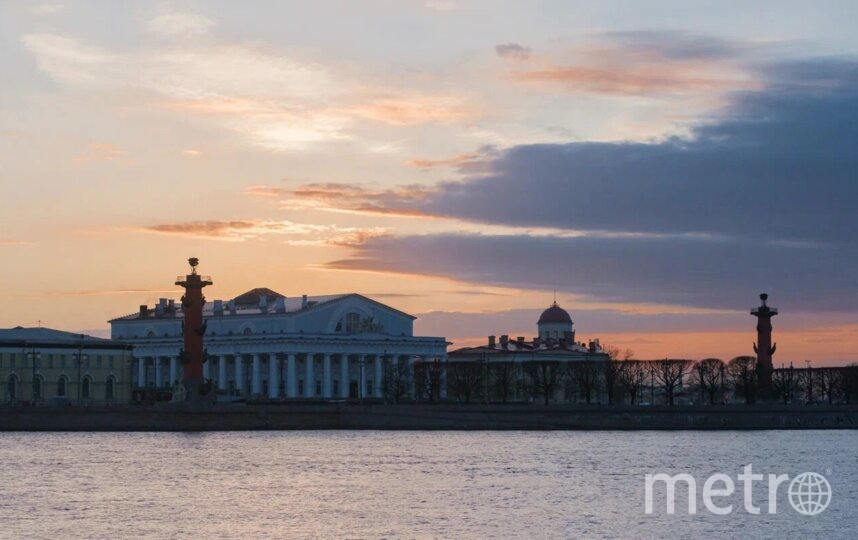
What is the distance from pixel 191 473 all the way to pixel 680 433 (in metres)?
45.4

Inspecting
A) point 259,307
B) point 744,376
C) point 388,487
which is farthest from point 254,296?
point 388,487

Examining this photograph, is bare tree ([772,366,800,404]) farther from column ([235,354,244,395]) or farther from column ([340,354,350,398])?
column ([235,354,244,395])

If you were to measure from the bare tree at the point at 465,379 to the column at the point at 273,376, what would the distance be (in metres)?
15.2

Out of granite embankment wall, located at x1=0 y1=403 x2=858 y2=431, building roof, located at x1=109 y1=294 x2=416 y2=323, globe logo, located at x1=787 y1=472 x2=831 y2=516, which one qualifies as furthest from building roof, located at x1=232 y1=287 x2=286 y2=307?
globe logo, located at x1=787 y1=472 x2=831 y2=516

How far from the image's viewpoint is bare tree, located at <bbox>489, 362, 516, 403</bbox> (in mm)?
126044

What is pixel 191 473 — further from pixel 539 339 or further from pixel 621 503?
pixel 539 339

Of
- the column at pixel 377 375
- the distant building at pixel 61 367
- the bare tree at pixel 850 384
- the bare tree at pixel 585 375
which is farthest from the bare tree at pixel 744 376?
the distant building at pixel 61 367

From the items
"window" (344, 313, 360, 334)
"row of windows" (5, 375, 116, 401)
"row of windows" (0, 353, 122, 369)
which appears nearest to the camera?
"row of windows" (5, 375, 116, 401)

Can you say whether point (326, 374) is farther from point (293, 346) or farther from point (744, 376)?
point (744, 376)

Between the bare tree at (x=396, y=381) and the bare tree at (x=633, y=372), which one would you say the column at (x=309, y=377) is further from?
the bare tree at (x=633, y=372)

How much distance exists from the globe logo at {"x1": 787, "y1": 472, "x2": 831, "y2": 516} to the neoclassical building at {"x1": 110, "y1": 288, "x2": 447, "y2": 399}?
242 ft

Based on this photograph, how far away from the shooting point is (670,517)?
45.6m

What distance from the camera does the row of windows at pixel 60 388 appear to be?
111625 millimetres

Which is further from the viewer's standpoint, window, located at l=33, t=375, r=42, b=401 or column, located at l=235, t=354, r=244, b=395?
column, located at l=235, t=354, r=244, b=395
